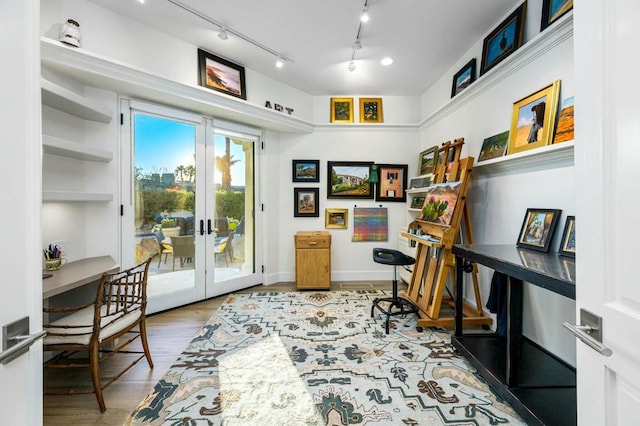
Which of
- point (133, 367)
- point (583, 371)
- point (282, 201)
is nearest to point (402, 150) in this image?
point (282, 201)

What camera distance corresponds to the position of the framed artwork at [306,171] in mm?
4555

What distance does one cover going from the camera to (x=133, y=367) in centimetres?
220

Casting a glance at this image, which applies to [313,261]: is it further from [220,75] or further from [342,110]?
[220,75]

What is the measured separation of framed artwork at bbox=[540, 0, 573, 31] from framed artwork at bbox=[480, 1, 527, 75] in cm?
24

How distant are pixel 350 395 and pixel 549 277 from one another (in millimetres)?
1453

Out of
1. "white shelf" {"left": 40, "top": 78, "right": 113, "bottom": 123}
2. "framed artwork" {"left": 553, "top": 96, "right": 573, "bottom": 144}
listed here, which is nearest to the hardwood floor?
"white shelf" {"left": 40, "top": 78, "right": 113, "bottom": 123}

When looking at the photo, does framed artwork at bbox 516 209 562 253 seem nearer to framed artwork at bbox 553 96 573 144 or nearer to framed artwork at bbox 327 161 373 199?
framed artwork at bbox 553 96 573 144

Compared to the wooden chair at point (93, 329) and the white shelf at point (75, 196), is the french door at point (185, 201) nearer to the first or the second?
the white shelf at point (75, 196)

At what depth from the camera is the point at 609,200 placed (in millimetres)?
735

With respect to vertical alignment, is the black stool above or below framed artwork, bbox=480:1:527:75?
below

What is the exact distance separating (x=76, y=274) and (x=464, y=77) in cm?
449

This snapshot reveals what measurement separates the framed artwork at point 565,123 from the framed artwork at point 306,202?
10.5 feet

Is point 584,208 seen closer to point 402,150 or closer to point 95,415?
point 95,415

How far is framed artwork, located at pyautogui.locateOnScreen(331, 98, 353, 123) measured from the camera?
15.0 feet
